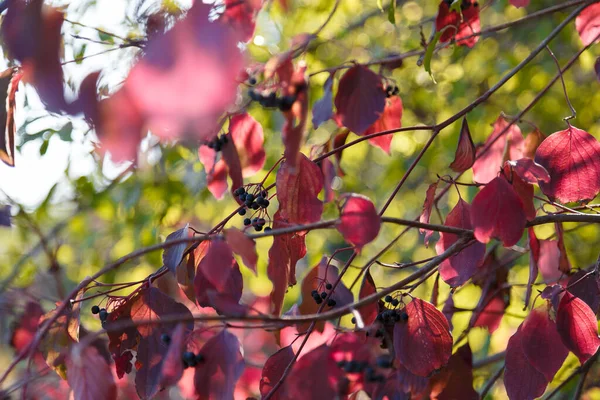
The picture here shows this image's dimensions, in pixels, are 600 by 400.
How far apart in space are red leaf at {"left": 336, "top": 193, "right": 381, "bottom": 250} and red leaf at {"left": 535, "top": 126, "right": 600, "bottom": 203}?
0.39 metres

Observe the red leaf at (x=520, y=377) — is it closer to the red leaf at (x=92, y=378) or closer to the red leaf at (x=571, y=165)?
the red leaf at (x=571, y=165)

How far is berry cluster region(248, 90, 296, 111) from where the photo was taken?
0.69 m

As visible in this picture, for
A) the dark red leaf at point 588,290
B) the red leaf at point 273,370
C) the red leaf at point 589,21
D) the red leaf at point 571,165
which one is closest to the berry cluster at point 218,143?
the red leaf at point 273,370

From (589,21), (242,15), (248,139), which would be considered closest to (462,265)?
(248,139)

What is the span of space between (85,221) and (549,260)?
2.47m

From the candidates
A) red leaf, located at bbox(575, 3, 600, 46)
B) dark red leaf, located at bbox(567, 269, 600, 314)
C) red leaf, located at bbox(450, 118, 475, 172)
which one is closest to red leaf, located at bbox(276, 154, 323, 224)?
red leaf, located at bbox(450, 118, 475, 172)

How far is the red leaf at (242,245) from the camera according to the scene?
0.72 m

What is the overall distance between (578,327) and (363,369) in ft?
1.36

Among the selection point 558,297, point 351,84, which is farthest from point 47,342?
point 558,297

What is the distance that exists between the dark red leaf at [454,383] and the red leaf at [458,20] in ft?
2.05

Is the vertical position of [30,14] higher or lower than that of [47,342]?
higher

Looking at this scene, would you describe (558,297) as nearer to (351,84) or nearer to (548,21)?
(351,84)

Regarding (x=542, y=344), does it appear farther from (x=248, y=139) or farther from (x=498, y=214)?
(x=248, y=139)

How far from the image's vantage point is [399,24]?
2814 mm
